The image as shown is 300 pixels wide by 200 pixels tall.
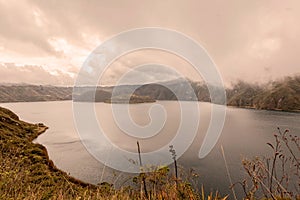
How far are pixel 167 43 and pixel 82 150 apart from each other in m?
57.9

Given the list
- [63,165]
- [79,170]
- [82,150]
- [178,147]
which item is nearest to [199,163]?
[178,147]

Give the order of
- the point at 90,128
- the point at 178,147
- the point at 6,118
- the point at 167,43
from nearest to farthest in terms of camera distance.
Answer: the point at 167,43, the point at 178,147, the point at 6,118, the point at 90,128

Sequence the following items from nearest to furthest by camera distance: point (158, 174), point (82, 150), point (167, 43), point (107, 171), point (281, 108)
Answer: point (158, 174) → point (167, 43) → point (107, 171) → point (82, 150) → point (281, 108)

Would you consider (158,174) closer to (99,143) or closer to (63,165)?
(63,165)

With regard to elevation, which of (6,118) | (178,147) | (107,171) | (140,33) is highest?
(140,33)

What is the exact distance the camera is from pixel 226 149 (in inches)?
2024

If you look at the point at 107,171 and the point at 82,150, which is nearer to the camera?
the point at 107,171

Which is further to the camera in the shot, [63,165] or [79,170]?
[63,165]

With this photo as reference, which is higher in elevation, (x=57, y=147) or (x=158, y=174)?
(x=158, y=174)

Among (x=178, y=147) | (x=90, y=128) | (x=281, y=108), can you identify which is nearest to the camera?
(x=178, y=147)

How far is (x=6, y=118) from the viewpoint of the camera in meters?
75.3

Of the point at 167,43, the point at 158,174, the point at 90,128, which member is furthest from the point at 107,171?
the point at 90,128

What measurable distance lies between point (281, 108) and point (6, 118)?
208 meters

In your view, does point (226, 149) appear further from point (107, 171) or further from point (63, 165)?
point (63, 165)
